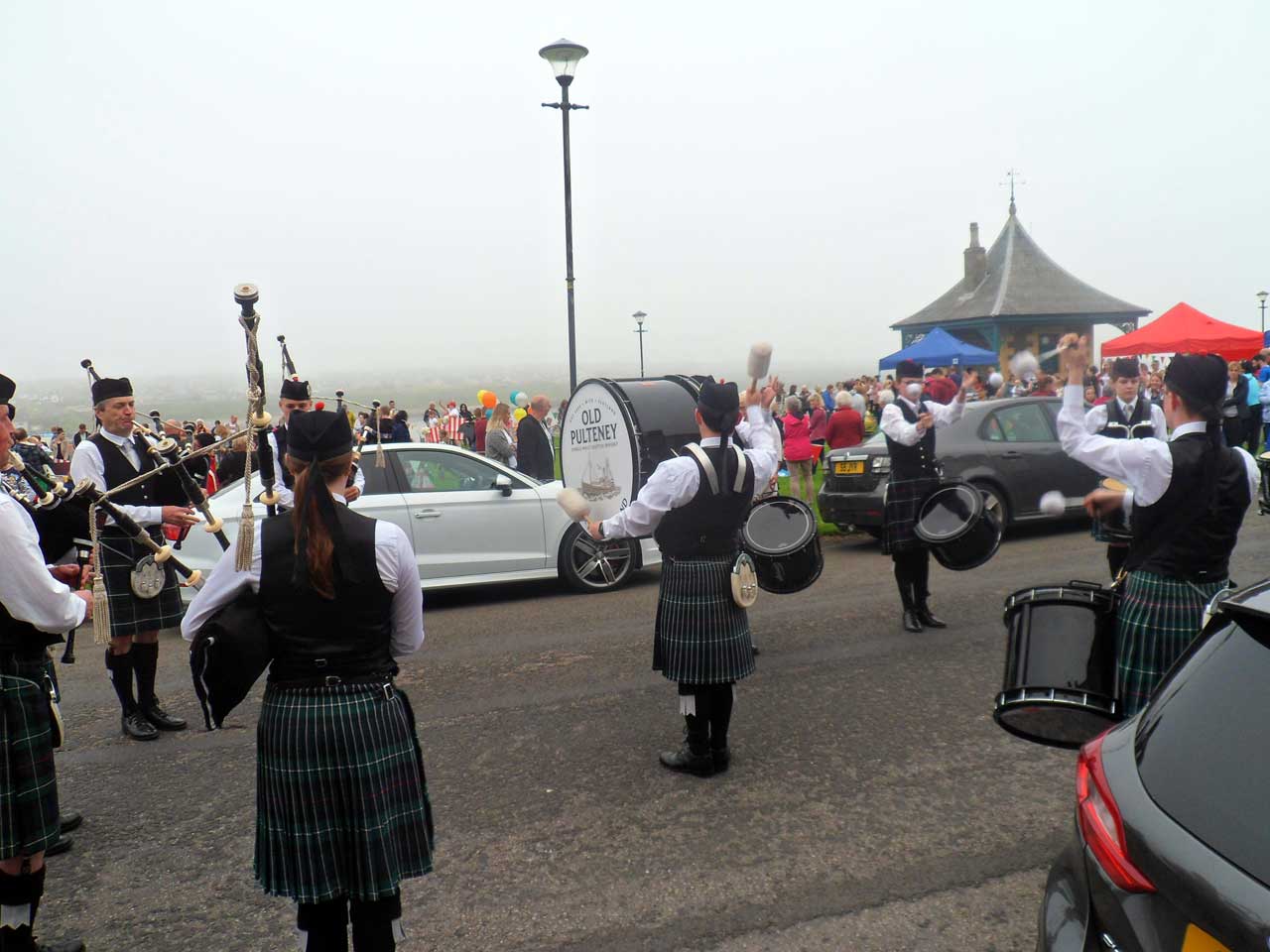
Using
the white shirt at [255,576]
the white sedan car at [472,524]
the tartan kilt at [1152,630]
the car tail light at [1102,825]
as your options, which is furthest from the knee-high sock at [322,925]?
the white sedan car at [472,524]

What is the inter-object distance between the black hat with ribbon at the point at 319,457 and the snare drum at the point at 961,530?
13.4ft

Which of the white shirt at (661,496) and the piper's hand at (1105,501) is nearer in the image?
the piper's hand at (1105,501)

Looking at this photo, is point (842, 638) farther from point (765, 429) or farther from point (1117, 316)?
point (1117, 316)

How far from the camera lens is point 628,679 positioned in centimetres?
564

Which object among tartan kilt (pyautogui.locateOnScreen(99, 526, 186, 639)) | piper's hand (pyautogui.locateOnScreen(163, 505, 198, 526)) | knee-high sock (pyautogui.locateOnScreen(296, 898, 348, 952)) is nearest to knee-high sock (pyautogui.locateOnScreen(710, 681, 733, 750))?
knee-high sock (pyautogui.locateOnScreen(296, 898, 348, 952))

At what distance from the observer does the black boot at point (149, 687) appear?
195 inches

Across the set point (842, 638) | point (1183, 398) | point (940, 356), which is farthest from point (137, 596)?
point (940, 356)

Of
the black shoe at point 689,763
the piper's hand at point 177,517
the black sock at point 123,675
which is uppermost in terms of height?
the piper's hand at point 177,517

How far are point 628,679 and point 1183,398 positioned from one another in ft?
10.8

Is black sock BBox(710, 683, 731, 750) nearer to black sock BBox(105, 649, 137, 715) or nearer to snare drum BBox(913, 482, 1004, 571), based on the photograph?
snare drum BBox(913, 482, 1004, 571)

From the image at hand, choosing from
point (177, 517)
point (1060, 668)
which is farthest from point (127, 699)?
point (1060, 668)

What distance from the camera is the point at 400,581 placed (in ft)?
8.14

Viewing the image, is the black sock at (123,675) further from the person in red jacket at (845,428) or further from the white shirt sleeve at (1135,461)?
the person in red jacket at (845,428)

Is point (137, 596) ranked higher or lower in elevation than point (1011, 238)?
lower
